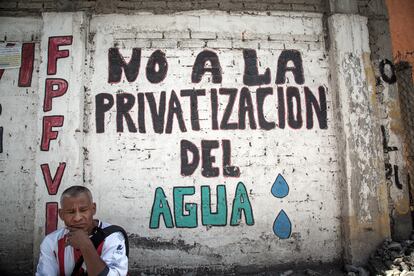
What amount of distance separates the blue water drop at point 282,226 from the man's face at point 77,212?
95.4 inches

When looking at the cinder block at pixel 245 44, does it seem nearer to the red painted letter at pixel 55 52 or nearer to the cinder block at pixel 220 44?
the cinder block at pixel 220 44

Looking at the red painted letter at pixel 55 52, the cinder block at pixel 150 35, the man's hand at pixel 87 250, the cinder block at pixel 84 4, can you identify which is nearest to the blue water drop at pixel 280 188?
the cinder block at pixel 150 35

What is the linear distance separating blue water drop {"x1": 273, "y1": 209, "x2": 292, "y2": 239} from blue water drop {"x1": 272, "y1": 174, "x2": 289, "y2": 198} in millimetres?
215

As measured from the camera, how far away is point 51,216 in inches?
151

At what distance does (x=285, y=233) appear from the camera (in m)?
4.11

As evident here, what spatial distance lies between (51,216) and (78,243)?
1.83m

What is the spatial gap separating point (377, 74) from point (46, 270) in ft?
14.5

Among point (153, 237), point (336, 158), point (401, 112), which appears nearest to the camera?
point (153, 237)

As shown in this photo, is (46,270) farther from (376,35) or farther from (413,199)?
(376,35)

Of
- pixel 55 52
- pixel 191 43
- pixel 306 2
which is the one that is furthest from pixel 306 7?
pixel 55 52

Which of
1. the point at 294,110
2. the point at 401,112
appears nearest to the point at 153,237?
the point at 294,110

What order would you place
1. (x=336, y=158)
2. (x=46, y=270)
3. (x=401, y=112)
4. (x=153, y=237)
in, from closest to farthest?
1. (x=46, y=270)
2. (x=153, y=237)
3. (x=336, y=158)
4. (x=401, y=112)

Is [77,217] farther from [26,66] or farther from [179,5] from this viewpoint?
[179,5]

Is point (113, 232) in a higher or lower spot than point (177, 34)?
lower
